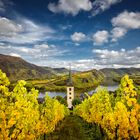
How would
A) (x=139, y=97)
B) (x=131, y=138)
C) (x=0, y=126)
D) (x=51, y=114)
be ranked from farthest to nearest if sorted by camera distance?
1. (x=51, y=114)
2. (x=139, y=97)
3. (x=131, y=138)
4. (x=0, y=126)

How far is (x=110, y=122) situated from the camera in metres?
37.9

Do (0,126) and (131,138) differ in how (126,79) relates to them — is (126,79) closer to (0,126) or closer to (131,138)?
(131,138)

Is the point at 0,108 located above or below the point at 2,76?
below

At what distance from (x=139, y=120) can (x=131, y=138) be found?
389cm

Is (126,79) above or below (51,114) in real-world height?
above

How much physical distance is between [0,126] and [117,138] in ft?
62.1

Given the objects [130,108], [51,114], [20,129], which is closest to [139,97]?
[130,108]

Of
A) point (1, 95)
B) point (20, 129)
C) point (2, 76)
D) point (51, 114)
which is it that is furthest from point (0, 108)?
point (51, 114)

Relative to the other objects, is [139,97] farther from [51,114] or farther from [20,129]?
[20,129]

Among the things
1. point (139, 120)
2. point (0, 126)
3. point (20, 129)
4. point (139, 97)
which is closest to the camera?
point (0, 126)

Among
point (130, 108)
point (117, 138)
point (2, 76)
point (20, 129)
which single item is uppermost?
point (2, 76)

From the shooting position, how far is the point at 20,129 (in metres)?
31.9

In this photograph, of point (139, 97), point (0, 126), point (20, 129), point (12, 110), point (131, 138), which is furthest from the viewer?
point (139, 97)

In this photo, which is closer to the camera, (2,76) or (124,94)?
(2,76)
